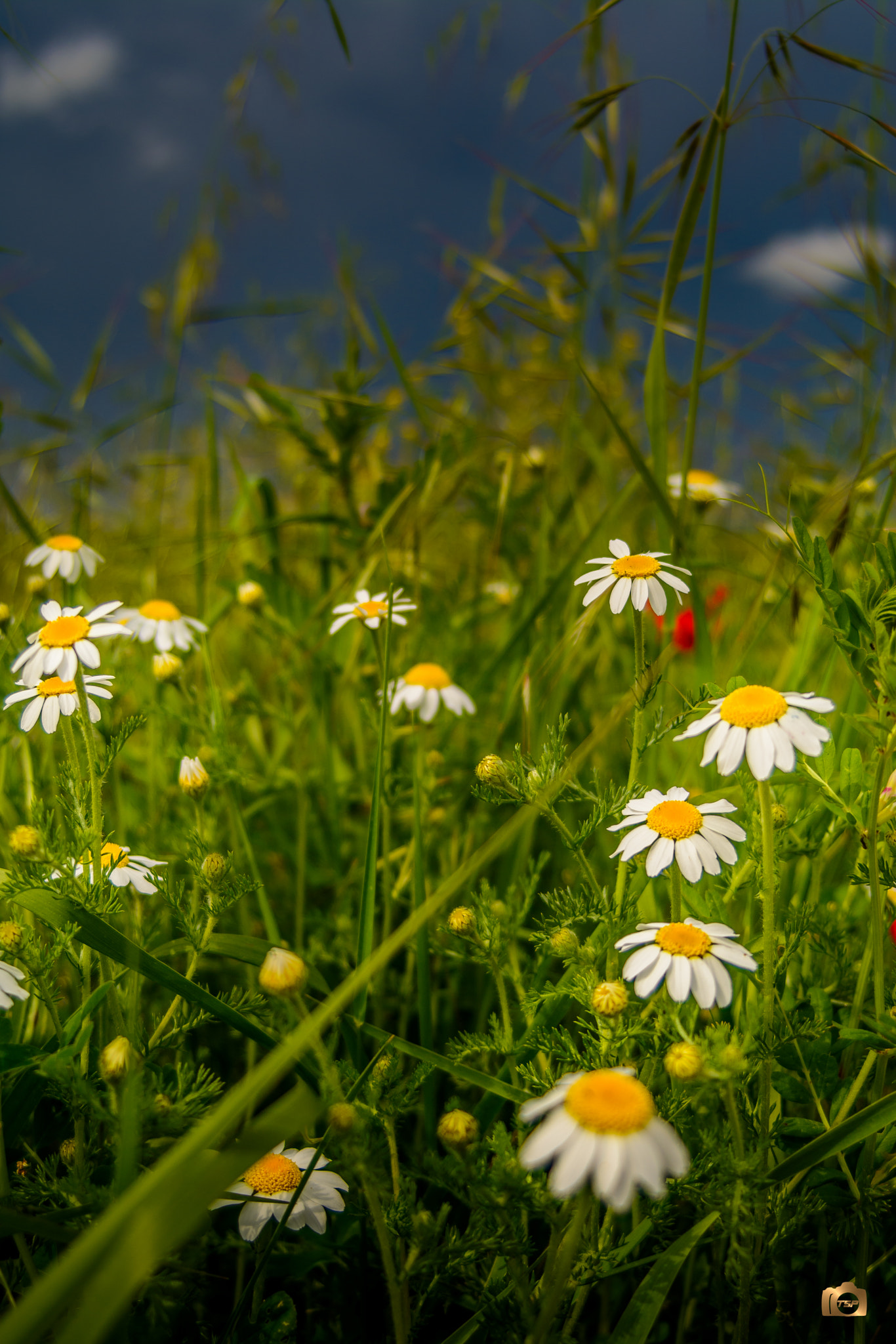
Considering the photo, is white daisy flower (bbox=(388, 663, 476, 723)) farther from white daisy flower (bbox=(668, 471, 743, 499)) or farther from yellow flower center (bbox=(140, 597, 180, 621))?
white daisy flower (bbox=(668, 471, 743, 499))

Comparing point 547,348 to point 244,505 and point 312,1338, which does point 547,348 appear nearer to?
point 244,505

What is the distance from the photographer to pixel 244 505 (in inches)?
80.3

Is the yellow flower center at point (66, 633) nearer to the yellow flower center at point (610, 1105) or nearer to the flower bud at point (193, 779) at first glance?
the flower bud at point (193, 779)

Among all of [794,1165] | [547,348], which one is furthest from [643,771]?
[547,348]

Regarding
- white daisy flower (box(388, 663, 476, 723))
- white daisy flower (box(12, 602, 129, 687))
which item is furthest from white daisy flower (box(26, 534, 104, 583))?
white daisy flower (box(388, 663, 476, 723))

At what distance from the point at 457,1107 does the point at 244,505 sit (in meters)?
1.50

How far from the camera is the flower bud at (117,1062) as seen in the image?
2.19 ft

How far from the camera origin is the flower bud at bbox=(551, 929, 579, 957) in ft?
2.41

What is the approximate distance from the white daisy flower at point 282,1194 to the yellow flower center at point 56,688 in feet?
1.67

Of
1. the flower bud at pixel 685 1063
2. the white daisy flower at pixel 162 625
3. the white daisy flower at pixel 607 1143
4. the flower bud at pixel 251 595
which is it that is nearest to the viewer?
the white daisy flower at pixel 607 1143

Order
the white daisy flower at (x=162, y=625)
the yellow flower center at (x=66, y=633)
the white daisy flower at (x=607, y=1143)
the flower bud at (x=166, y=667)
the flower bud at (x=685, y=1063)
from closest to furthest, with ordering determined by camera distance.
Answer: the white daisy flower at (x=607, y=1143) < the flower bud at (x=685, y=1063) < the yellow flower center at (x=66, y=633) < the flower bud at (x=166, y=667) < the white daisy flower at (x=162, y=625)

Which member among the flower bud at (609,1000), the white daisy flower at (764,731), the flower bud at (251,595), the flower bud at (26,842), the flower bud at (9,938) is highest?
the flower bud at (251,595)

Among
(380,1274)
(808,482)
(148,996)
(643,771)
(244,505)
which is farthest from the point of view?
(244,505)

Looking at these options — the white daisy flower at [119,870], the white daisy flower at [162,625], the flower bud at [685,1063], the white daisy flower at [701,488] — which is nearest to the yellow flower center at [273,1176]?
the white daisy flower at [119,870]
